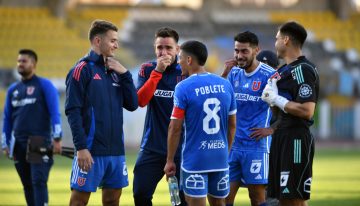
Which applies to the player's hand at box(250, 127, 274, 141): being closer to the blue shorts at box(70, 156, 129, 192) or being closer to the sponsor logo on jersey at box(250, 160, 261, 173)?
the sponsor logo on jersey at box(250, 160, 261, 173)

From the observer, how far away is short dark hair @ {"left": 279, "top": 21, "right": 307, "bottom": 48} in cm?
823

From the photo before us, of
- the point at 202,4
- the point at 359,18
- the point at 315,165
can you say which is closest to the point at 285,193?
the point at 315,165

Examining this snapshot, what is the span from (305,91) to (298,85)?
0.10 metres

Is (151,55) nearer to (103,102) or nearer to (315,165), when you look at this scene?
(315,165)

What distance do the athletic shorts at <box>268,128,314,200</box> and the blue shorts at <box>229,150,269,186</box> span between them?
1258 millimetres

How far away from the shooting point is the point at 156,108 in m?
9.02

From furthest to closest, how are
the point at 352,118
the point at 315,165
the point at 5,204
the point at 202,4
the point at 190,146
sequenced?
the point at 202,4 → the point at 352,118 → the point at 315,165 → the point at 5,204 → the point at 190,146

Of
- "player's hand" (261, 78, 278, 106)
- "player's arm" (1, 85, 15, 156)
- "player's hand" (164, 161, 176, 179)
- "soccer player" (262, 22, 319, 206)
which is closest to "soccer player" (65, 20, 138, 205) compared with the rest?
"player's hand" (164, 161, 176, 179)

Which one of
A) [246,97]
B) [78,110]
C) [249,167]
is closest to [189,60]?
[78,110]

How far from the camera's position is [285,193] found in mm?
8109

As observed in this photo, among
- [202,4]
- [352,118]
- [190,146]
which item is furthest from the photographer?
[202,4]

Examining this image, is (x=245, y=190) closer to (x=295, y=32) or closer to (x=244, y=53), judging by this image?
(x=244, y=53)

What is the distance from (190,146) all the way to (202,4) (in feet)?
95.2

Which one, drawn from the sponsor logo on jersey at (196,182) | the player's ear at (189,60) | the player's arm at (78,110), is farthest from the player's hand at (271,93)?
the player's arm at (78,110)
